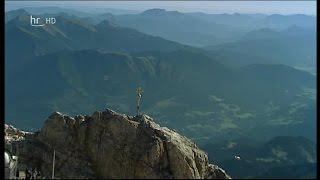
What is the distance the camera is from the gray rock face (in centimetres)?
5347

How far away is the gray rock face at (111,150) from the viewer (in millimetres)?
53469

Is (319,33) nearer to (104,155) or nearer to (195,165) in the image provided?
(195,165)

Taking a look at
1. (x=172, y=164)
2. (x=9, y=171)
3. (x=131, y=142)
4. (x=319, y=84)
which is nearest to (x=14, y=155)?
(x=9, y=171)

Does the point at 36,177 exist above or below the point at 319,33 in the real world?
below

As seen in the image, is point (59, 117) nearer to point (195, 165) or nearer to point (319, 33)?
point (195, 165)

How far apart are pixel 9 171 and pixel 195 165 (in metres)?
18.9

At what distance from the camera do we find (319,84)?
56.9 meters

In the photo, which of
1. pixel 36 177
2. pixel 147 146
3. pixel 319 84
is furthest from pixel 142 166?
pixel 319 84

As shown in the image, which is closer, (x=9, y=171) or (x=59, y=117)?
(x=9, y=171)

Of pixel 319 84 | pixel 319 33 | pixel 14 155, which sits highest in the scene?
pixel 319 33

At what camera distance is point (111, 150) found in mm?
55594

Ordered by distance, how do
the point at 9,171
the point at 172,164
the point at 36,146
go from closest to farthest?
1. the point at 9,171
2. the point at 172,164
3. the point at 36,146

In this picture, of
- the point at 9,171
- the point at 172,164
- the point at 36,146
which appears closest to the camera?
the point at 9,171

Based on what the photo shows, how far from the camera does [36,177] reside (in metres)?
52.1
